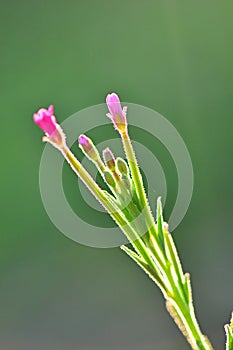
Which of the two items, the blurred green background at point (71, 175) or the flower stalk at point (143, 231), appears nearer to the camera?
the flower stalk at point (143, 231)

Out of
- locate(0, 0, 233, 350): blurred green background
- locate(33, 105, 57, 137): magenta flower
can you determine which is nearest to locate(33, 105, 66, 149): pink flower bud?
locate(33, 105, 57, 137): magenta flower

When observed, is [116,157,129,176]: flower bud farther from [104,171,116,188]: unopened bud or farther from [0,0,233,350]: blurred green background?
[0,0,233,350]: blurred green background

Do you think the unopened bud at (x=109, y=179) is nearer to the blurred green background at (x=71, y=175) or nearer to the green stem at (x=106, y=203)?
the green stem at (x=106, y=203)

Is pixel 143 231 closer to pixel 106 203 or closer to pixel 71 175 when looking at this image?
pixel 106 203

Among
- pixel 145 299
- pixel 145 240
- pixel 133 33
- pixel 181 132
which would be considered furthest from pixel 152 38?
pixel 145 240

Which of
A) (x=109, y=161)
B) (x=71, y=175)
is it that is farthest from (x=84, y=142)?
(x=71, y=175)

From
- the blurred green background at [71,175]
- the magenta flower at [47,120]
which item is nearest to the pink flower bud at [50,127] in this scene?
the magenta flower at [47,120]
